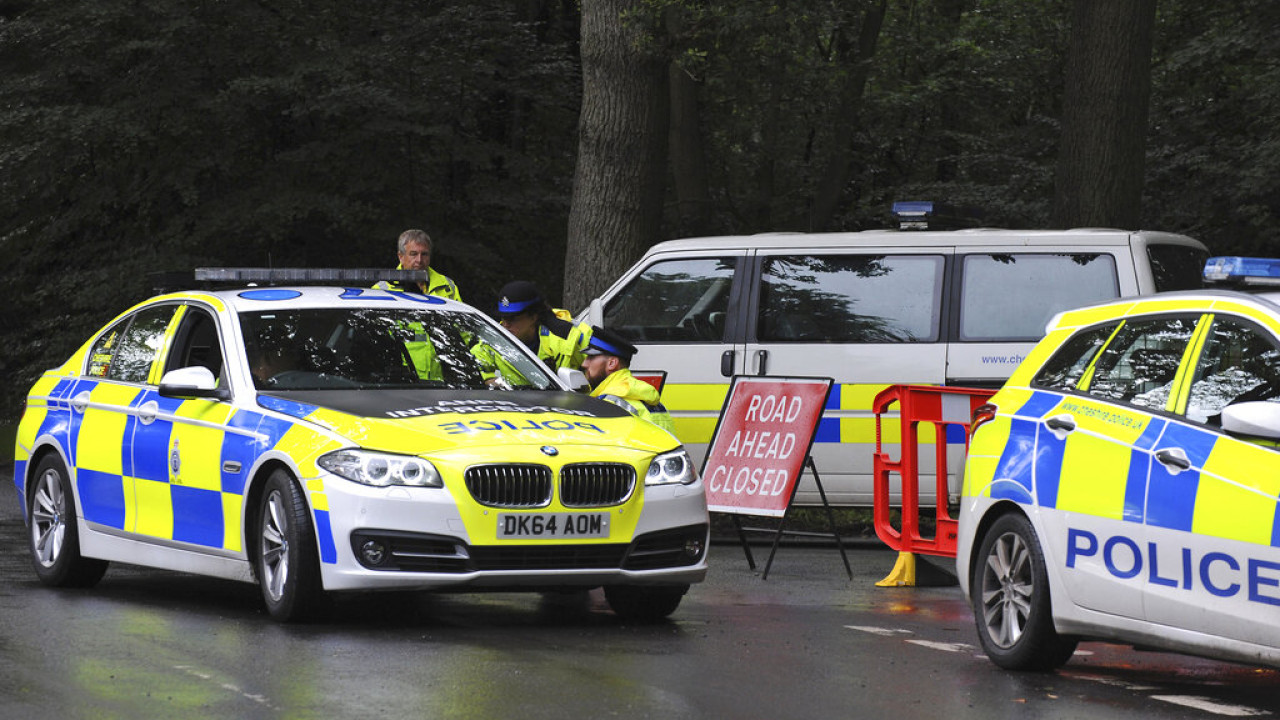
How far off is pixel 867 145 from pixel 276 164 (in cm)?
1279

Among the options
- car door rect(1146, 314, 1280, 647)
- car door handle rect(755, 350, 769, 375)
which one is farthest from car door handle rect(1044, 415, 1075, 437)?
car door handle rect(755, 350, 769, 375)

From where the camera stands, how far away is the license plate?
29.8ft

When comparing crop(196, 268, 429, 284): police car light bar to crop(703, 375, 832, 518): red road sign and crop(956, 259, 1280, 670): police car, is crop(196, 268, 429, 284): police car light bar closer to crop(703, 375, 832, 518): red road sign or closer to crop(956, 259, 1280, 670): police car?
crop(703, 375, 832, 518): red road sign

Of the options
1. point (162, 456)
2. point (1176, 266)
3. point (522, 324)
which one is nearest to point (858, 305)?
point (1176, 266)

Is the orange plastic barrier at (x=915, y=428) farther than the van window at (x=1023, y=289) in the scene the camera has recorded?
No

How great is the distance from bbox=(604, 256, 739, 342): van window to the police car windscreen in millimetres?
4156

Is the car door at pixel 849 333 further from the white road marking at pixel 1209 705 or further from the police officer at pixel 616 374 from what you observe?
the white road marking at pixel 1209 705

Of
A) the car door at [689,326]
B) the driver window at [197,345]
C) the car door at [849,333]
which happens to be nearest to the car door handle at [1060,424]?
the driver window at [197,345]

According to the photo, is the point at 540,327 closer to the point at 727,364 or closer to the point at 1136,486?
the point at 727,364

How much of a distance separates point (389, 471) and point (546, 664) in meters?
1.29

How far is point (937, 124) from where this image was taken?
110 feet

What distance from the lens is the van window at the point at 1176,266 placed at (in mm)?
13977

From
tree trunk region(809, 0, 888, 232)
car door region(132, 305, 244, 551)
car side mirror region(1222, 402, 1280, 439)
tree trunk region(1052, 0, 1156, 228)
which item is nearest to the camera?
car side mirror region(1222, 402, 1280, 439)

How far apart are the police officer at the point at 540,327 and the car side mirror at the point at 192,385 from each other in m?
2.98
